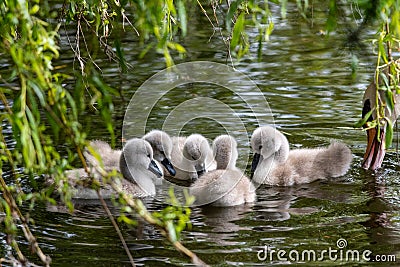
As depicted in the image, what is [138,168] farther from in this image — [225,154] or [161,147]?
[225,154]

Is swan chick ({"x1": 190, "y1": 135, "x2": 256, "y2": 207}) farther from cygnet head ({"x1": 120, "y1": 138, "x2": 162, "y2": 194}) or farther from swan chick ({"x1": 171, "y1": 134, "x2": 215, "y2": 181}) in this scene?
cygnet head ({"x1": 120, "y1": 138, "x2": 162, "y2": 194})

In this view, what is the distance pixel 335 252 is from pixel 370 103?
2.20 meters

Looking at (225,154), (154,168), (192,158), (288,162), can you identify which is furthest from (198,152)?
(288,162)

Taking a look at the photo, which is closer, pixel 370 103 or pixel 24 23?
pixel 24 23

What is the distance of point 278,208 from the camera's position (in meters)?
5.98

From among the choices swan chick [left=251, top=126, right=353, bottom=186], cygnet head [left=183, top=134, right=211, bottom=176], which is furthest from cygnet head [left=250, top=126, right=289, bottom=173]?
cygnet head [left=183, top=134, right=211, bottom=176]

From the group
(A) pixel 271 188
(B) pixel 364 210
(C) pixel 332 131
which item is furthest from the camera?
(C) pixel 332 131

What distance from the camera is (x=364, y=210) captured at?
577 cm

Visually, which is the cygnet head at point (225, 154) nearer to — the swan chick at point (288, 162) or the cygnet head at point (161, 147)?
the swan chick at point (288, 162)

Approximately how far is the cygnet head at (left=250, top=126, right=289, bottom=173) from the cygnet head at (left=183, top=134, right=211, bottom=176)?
41cm

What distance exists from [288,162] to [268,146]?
220 millimetres

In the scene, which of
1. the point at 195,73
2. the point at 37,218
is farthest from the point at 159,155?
the point at 195,73

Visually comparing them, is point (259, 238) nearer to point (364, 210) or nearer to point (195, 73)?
point (364, 210)

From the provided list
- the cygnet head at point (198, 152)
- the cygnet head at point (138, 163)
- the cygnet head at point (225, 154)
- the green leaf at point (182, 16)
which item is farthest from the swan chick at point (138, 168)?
the green leaf at point (182, 16)
